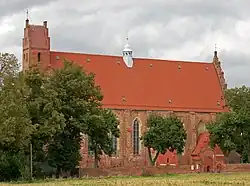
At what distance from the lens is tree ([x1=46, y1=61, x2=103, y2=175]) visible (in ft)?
249

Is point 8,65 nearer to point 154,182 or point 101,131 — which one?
point 101,131

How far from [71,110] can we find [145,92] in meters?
38.0

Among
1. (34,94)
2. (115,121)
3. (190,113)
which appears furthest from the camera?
(190,113)

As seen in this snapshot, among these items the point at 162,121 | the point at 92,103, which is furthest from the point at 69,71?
the point at 162,121

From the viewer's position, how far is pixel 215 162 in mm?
105250

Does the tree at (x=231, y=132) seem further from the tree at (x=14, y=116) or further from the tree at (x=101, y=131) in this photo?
the tree at (x=14, y=116)

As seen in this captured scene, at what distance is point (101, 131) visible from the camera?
82.6 metres

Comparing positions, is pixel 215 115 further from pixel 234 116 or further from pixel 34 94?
pixel 34 94

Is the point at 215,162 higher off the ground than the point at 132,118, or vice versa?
the point at 132,118

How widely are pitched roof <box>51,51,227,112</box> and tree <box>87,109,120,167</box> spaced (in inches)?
552

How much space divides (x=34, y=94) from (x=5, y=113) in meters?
6.89

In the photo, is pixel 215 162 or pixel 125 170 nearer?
pixel 125 170

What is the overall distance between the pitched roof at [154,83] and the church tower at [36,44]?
2.41 metres

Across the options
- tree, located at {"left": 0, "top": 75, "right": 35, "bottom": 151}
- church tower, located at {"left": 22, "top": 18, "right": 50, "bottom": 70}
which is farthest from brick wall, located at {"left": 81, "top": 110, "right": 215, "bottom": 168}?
tree, located at {"left": 0, "top": 75, "right": 35, "bottom": 151}
